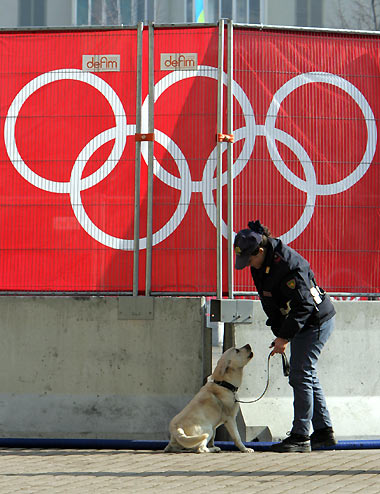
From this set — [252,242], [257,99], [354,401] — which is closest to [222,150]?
[257,99]

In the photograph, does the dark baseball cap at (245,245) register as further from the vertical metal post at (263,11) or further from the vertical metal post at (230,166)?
the vertical metal post at (263,11)

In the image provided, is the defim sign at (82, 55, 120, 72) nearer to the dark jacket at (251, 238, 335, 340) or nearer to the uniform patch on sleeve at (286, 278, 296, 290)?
the dark jacket at (251, 238, 335, 340)

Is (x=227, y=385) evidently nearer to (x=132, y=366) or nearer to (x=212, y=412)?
(x=212, y=412)

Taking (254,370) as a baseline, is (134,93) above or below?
above

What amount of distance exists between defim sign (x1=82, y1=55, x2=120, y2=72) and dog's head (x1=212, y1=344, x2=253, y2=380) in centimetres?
280

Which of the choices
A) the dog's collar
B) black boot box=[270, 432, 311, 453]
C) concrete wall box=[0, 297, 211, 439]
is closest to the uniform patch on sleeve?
the dog's collar

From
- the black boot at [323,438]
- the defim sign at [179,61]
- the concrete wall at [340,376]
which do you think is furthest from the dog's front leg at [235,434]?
the defim sign at [179,61]

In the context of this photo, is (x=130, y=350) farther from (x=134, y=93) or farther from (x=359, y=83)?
(x=359, y=83)

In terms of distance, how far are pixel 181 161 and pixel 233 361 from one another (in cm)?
191

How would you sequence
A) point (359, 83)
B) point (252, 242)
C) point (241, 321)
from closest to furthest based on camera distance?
point (252, 242), point (241, 321), point (359, 83)

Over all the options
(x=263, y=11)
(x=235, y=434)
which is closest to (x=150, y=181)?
(x=235, y=434)

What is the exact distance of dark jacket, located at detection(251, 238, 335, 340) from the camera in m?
6.96

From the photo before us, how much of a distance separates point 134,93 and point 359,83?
2.06m

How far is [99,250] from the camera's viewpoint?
795 cm
